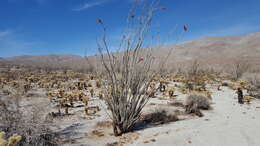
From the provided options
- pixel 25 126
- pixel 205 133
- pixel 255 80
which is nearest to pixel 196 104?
pixel 205 133

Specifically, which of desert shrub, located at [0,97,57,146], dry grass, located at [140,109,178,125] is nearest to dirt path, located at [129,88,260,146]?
dry grass, located at [140,109,178,125]

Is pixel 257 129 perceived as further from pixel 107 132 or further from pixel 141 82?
pixel 107 132

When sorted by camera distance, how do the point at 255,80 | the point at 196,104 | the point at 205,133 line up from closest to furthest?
the point at 205,133, the point at 196,104, the point at 255,80

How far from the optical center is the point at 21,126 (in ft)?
10.2

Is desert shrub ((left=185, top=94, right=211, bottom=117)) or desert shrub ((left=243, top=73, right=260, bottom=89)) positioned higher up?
desert shrub ((left=243, top=73, right=260, bottom=89))

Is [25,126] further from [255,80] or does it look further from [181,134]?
[255,80]

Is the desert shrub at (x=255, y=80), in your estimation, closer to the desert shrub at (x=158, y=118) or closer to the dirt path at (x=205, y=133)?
the dirt path at (x=205, y=133)

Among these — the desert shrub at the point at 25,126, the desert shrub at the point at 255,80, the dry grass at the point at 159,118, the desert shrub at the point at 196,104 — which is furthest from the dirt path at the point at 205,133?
the desert shrub at the point at 255,80

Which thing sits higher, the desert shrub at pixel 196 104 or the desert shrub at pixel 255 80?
the desert shrub at pixel 255 80

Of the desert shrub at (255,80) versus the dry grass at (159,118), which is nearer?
the dry grass at (159,118)

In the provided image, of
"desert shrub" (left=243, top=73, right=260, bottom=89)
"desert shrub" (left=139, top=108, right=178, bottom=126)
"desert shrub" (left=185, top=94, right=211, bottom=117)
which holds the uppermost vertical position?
"desert shrub" (left=243, top=73, right=260, bottom=89)

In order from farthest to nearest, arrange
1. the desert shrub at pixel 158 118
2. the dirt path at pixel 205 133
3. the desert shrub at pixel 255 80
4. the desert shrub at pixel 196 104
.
Answer: the desert shrub at pixel 255 80 < the desert shrub at pixel 196 104 < the desert shrub at pixel 158 118 < the dirt path at pixel 205 133

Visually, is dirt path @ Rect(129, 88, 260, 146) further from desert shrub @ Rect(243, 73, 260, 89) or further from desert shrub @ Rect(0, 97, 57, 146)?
desert shrub @ Rect(243, 73, 260, 89)

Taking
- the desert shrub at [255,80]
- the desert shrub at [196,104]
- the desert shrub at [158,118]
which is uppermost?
the desert shrub at [255,80]
